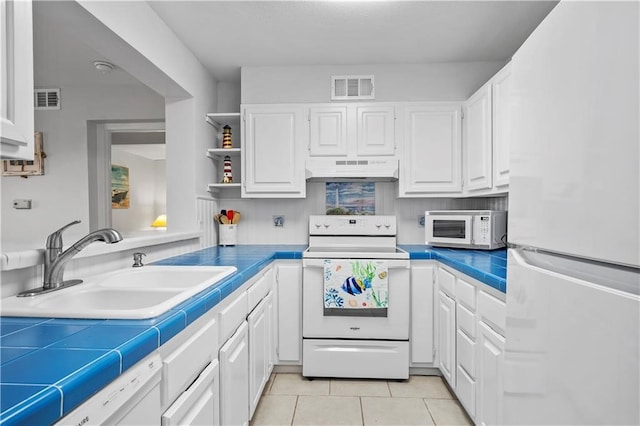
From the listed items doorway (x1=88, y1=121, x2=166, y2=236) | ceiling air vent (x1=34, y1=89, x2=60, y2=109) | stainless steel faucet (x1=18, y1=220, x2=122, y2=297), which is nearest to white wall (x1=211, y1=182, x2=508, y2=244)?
doorway (x1=88, y1=121, x2=166, y2=236)

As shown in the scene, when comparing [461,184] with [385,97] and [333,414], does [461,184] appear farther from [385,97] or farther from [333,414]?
[333,414]

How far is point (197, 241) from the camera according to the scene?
2.73 meters

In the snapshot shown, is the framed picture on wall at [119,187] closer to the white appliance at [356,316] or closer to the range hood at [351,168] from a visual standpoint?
the range hood at [351,168]

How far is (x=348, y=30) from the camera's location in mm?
2373

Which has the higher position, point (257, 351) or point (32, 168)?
point (32, 168)

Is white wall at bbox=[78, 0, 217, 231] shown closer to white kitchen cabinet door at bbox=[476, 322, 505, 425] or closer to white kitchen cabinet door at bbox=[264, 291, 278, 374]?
white kitchen cabinet door at bbox=[264, 291, 278, 374]

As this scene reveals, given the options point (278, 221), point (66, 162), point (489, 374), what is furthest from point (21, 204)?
point (489, 374)

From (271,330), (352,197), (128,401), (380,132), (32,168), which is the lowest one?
(271,330)

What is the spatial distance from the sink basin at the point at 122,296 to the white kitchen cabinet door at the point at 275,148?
3.96 ft

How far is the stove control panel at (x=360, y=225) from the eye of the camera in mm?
2957

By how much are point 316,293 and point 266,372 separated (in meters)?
0.61

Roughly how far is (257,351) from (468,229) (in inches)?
65.5

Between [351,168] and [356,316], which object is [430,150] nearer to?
[351,168]

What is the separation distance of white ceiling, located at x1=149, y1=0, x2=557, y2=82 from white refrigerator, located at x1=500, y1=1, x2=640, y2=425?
157cm
